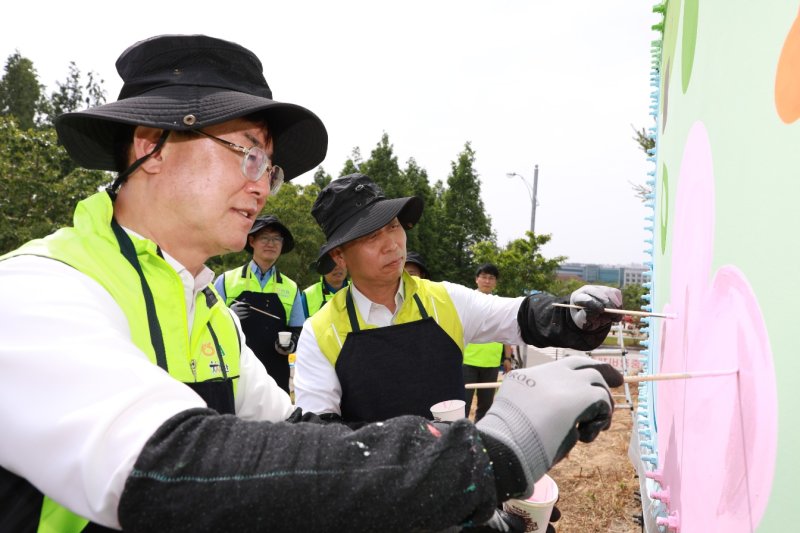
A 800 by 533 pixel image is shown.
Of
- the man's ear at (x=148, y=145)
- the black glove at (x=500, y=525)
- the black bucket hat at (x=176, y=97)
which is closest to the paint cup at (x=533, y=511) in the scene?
the black glove at (x=500, y=525)

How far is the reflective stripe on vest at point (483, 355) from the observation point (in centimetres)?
589

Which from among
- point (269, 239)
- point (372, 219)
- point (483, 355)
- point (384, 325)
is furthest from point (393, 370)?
point (483, 355)

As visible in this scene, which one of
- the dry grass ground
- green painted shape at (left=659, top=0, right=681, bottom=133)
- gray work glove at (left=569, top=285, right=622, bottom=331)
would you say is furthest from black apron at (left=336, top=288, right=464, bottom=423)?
the dry grass ground

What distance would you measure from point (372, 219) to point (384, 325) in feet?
1.69

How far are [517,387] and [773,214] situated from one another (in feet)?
1.93

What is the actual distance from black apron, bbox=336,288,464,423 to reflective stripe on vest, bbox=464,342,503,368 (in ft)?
11.1

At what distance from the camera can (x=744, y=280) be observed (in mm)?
1186

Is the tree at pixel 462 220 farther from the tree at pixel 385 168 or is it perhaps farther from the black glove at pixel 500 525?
the black glove at pixel 500 525

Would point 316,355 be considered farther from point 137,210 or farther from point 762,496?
point 762,496

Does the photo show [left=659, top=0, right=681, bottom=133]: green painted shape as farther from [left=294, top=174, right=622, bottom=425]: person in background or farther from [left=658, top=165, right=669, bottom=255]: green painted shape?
[left=294, top=174, right=622, bottom=425]: person in background

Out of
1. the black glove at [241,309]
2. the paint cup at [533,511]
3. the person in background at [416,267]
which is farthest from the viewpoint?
the person in background at [416,267]

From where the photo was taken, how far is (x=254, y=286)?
535 centimetres

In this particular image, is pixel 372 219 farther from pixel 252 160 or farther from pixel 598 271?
pixel 598 271

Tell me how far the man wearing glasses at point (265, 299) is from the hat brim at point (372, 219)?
2739 millimetres
